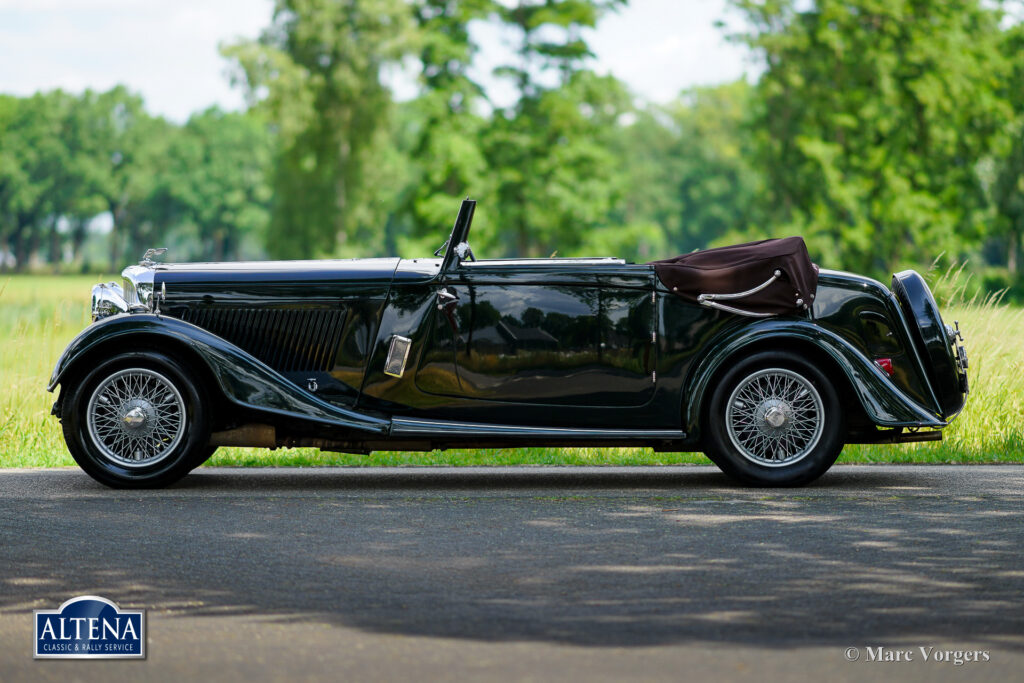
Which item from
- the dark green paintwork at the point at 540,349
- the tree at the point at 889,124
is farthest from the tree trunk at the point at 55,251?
the dark green paintwork at the point at 540,349

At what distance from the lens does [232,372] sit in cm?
785

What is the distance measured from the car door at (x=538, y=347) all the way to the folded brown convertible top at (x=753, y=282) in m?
0.29

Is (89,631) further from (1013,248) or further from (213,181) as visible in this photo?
(213,181)

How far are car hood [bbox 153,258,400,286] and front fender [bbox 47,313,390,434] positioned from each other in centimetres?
47

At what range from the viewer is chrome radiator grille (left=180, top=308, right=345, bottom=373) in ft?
26.6

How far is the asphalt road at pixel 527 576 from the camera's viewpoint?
415 cm

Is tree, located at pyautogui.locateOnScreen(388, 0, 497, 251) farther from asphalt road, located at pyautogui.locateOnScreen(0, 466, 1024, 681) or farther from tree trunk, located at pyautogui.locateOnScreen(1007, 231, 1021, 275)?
asphalt road, located at pyautogui.locateOnScreen(0, 466, 1024, 681)

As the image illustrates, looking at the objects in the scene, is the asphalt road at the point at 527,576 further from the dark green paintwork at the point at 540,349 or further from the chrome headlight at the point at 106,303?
the chrome headlight at the point at 106,303

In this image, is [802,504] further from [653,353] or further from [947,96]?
[947,96]

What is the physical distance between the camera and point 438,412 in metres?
7.99

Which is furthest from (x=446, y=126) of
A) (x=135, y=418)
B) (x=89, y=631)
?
(x=89, y=631)

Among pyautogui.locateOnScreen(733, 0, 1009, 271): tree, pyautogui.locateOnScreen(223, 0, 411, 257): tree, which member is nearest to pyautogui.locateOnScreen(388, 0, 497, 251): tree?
A: pyautogui.locateOnScreen(223, 0, 411, 257): tree

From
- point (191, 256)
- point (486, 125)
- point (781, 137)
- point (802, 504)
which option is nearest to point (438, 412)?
point (802, 504)

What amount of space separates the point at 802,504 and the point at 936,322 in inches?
68.2
